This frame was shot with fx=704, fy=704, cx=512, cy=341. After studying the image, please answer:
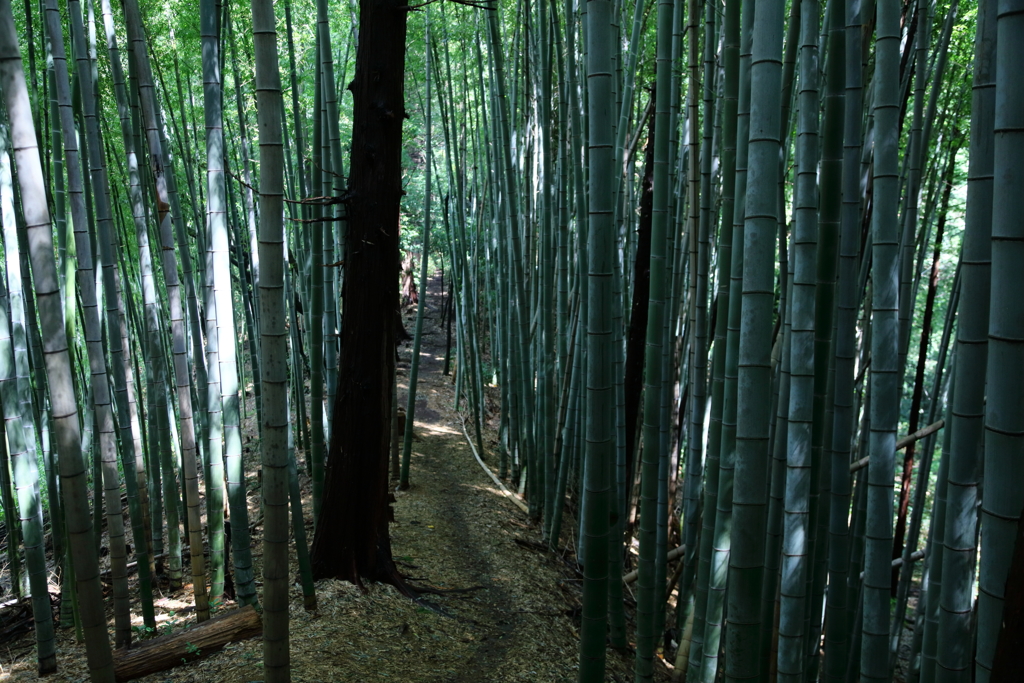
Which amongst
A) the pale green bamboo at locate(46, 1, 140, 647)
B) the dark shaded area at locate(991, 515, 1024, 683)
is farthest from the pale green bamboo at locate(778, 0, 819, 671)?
the pale green bamboo at locate(46, 1, 140, 647)

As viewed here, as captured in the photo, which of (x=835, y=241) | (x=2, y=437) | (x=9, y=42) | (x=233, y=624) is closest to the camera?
(x=9, y=42)

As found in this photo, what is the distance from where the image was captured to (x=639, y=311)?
13.3 feet

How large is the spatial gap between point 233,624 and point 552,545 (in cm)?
196

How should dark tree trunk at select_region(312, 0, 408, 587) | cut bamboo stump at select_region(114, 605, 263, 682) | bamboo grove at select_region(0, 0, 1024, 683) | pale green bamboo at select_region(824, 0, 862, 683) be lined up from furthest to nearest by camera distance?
dark tree trunk at select_region(312, 0, 408, 587) < cut bamboo stump at select_region(114, 605, 263, 682) < pale green bamboo at select_region(824, 0, 862, 683) < bamboo grove at select_region(0, 0, 1024, 683)

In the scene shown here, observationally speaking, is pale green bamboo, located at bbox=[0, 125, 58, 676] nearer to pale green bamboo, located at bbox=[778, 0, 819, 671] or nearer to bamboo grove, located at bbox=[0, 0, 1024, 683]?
bamboo grove, located at bbox=[0, 0, 1024, 683]

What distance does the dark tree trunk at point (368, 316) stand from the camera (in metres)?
2.91

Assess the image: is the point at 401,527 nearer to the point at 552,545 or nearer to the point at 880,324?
the point at 552,545

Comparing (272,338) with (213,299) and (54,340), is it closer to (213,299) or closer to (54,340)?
(54,340)

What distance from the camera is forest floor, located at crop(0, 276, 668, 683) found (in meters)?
2.45

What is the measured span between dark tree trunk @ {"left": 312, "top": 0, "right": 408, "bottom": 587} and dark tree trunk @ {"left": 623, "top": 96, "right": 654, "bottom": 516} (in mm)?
1542

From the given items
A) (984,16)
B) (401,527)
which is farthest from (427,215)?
(984,16)

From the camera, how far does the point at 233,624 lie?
250cm

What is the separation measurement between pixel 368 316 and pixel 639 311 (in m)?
1.71

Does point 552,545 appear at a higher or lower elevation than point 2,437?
lower
